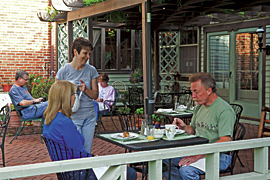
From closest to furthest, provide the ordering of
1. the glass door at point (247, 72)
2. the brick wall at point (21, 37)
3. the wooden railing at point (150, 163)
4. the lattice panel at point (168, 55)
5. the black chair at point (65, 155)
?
1. the wooden railing at point (150, 163)
2. the black chair at point (65, 155)
3. the glass door at point (247, 72)
4. the brick wall at point (21, 37)
5. the lattice panel at point (168, 55)

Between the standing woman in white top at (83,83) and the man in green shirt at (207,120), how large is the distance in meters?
0.93

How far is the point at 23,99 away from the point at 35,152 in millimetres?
1291

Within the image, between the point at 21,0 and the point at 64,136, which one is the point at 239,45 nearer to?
the point at 21,0

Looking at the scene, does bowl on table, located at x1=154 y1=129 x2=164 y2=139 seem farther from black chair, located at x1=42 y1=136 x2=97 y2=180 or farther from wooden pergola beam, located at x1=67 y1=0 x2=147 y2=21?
wooden pergola beam, located at x1=67 y1=0 x2=147 y2=21

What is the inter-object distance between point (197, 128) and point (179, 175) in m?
0.49

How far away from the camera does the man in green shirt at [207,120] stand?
3.37 metres

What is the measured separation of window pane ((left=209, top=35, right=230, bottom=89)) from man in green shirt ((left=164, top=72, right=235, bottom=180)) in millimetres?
6940

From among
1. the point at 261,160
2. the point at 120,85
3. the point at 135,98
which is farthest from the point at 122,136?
the point at 120,85

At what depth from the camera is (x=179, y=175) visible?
365cm

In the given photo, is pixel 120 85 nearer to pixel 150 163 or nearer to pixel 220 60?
pixel 220 60

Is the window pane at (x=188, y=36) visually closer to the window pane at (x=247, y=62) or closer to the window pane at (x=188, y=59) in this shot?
the window pane at (x=188, y=59)

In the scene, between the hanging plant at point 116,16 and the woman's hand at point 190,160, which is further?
the hanging plant at point 116,16

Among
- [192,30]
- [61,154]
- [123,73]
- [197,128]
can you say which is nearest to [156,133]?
[197,128]

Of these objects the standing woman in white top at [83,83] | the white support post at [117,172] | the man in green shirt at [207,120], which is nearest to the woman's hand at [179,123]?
the man in green shirt at [207,120]
